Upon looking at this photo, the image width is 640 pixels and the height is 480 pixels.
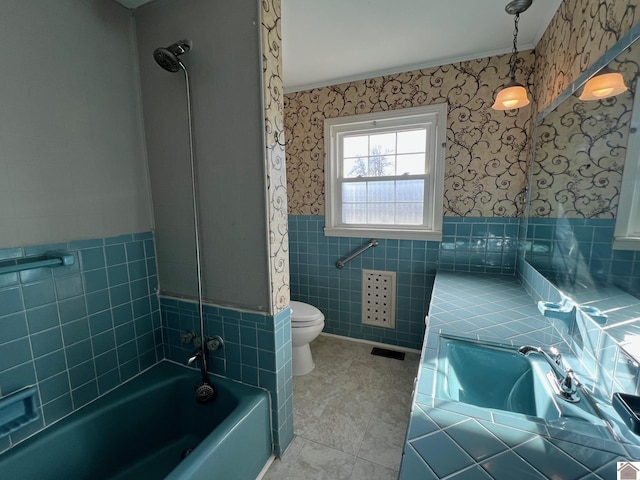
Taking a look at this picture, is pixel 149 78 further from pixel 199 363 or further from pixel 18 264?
pixel 199 363

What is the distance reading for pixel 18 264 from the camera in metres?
1.00

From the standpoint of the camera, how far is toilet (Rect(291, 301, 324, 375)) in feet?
6.42

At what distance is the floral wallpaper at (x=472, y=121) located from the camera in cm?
185

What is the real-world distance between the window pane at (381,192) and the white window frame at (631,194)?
4.90 feet

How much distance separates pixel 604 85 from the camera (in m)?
0.96

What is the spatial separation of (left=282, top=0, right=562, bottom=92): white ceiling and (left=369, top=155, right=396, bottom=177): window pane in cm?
62

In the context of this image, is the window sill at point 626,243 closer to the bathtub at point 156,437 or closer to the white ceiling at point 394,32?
the white ceiling at point 394,32

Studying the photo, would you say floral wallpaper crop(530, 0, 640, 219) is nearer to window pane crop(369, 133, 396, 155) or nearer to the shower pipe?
window pane crop(369, 133, 396, 155)

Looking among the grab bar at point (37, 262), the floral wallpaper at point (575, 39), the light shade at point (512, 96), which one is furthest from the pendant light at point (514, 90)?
the grab bar at point (37, 262)

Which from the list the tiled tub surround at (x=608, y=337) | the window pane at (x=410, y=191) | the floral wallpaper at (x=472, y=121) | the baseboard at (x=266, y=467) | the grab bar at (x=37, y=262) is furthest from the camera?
the window pane at (x=410, y=191)

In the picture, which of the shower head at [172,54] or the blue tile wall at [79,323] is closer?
the blue tile wall at [79,323]

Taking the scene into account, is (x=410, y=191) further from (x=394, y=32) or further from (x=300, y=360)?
(x=300, y=360)

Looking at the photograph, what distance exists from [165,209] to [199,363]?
829mm

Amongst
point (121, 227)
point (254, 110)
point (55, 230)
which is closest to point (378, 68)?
point (254, 110)
